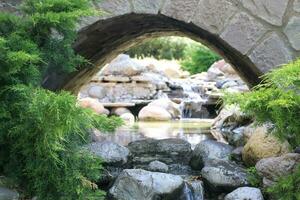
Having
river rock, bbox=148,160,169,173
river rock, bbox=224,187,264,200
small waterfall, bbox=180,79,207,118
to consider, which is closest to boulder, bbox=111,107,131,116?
small waterfall, bbox=180,79,207,118

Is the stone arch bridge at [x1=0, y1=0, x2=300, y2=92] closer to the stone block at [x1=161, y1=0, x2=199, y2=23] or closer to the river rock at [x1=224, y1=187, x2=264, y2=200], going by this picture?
the stone block at [x1=161, y1=0, x2=199, y2=23]

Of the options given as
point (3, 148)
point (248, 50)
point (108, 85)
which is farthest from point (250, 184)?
point (108, 85)

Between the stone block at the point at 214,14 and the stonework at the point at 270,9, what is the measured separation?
0.19 metres

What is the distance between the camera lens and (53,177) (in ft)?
9.53

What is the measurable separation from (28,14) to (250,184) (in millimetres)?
2377

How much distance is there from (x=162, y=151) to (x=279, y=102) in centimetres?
293

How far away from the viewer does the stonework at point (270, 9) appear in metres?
4.75

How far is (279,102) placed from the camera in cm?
330

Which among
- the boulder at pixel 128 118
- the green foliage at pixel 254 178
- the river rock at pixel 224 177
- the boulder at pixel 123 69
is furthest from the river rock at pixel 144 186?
the boulder at pixel 123 69

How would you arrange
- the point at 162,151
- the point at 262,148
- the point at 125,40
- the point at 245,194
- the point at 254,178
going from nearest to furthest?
1. the point at 245,194
2. the point at 254,178
3. the point at 262,148
4. the point at 162,151
5. the point at 125,40

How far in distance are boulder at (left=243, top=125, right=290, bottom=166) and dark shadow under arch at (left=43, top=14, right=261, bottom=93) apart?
66cm

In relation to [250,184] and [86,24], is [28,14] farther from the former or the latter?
[250,184]

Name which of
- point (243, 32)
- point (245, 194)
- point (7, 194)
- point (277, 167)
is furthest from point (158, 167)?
point (7, 194)

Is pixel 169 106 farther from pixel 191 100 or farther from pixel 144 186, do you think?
pixel 144 186
